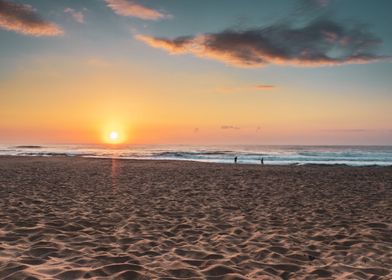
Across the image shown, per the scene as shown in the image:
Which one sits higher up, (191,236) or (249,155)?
(249,155)

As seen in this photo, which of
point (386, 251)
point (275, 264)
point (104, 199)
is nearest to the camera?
point (275, 264)

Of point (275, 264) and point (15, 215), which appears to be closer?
point (275, 264)

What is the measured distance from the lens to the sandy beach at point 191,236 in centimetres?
454

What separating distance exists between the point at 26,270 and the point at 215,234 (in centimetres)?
353

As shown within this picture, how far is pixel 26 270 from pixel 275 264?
138 inches

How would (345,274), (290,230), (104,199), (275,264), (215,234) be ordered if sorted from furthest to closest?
(104,199) → (290,230) → (215,234) → (275,264) → (345,274)

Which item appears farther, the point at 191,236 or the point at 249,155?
the point at 249,155

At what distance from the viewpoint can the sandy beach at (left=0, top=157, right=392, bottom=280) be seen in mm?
4535

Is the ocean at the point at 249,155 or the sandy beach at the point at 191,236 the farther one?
the ocean at the point at 249,155

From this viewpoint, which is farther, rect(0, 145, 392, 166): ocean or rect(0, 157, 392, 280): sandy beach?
rect(0, 145, 392, 166): ocean

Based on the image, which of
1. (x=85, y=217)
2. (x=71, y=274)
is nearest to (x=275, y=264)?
(x=71, y=274)

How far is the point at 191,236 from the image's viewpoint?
6.34 meters

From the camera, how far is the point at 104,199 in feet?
34.1

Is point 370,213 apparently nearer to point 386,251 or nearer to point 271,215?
point 271,215
